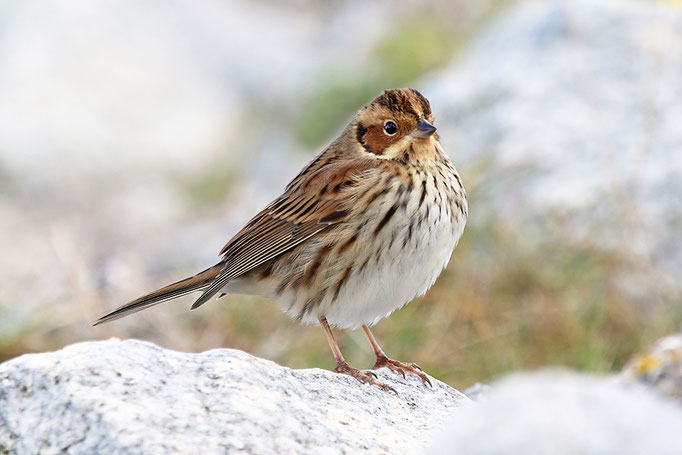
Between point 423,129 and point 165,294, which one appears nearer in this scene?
point 423,129

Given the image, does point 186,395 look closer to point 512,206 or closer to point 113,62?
point 512,206

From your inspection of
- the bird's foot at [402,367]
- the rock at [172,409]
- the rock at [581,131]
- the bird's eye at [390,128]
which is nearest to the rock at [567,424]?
the rock at [172,409]

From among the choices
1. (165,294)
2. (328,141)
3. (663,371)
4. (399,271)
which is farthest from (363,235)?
(328,141)

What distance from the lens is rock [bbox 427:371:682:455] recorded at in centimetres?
199

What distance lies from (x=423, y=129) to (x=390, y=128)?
179mm

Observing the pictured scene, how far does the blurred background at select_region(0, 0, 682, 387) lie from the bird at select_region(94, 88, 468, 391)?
144cm

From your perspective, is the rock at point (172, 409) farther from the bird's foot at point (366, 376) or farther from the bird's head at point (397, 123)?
the bird's head at point (397, 123)

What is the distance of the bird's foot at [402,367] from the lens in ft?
13.1

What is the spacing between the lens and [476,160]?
7277 millimetres

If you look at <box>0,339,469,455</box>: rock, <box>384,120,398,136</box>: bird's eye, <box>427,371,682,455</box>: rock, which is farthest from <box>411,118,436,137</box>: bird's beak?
<box>427,371,682,455</box>: rock

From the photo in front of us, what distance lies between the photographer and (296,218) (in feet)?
14.6

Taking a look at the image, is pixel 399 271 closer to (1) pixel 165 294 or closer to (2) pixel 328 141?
(1) pixel 165 294

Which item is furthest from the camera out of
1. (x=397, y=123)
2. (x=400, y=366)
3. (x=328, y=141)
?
(x=328, y=141)

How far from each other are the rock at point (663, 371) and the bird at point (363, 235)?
3.12 feet
